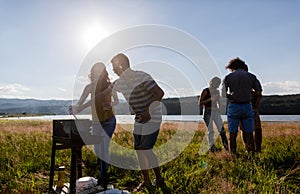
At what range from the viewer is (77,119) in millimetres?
3539

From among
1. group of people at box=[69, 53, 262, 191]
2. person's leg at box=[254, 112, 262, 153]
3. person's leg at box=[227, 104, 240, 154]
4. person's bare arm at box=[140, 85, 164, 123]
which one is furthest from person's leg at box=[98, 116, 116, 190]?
person's leg at box=[254, 112, 262, 153]

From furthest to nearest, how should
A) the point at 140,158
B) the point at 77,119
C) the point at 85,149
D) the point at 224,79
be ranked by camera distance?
the point at 85,149
the point at 224,79
the point at 140,158
the point at 77,119

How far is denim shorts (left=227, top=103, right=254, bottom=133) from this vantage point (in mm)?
5312

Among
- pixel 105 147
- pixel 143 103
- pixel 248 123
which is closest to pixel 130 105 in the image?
pixel 143 103

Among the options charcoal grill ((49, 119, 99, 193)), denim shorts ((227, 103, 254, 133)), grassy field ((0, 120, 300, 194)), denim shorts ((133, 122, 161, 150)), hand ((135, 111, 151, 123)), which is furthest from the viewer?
denim shorts ((227, 103, 254, 133))

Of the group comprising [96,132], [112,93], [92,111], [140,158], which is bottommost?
[140,158]

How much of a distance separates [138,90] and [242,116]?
261cm

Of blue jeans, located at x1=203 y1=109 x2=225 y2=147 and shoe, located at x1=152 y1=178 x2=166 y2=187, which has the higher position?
blue jeans, located at x1=203 y1=109 x2=225 y2=147

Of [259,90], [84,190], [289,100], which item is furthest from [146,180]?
[289,100]

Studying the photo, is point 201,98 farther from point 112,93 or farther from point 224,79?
point 112,93

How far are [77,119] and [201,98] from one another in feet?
12.7

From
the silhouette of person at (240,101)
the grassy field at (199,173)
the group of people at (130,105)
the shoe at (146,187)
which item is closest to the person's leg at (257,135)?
the grassy field at (199,173)

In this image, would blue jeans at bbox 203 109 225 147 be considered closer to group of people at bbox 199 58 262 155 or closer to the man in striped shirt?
Result: group of people at bbox 199 58 262 155

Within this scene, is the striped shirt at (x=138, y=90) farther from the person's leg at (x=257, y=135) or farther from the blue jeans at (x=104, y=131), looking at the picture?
the person's leg at (x=257, y=135)
